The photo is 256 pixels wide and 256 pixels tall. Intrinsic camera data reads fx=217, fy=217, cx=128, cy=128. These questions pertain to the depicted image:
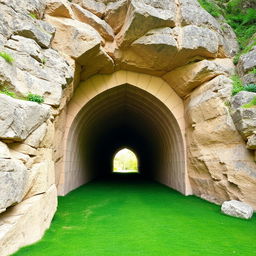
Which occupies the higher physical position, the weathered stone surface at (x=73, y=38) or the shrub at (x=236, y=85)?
the weathered stone surface at (x=73, y=38)

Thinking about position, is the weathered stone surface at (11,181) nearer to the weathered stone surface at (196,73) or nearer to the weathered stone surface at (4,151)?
the weathered stone surface at (4,151)

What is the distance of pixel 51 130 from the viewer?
6.12 meters

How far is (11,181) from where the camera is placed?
160 inches

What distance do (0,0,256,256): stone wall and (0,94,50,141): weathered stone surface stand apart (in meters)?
0.02

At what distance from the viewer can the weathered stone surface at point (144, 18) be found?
8.28 meters

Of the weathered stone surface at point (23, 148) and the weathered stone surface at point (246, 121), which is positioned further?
the weathered stone surface at point (246, 121)

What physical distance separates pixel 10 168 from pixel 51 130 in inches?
84.4

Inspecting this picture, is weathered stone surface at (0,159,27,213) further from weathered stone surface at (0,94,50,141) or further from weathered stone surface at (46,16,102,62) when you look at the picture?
weathered stone surface at (46,16,102,62)

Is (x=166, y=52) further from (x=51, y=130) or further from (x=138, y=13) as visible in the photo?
(x=51, y=130)

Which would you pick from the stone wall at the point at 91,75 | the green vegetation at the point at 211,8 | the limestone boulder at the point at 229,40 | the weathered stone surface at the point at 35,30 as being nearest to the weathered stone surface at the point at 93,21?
the stone wall at the point at 91,75

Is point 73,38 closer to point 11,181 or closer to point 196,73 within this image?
point 196,73

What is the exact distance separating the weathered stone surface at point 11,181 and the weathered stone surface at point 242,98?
734cm

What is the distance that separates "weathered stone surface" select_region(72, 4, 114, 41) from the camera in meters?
8.67

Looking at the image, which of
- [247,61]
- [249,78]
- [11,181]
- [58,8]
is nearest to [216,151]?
[249,78]
